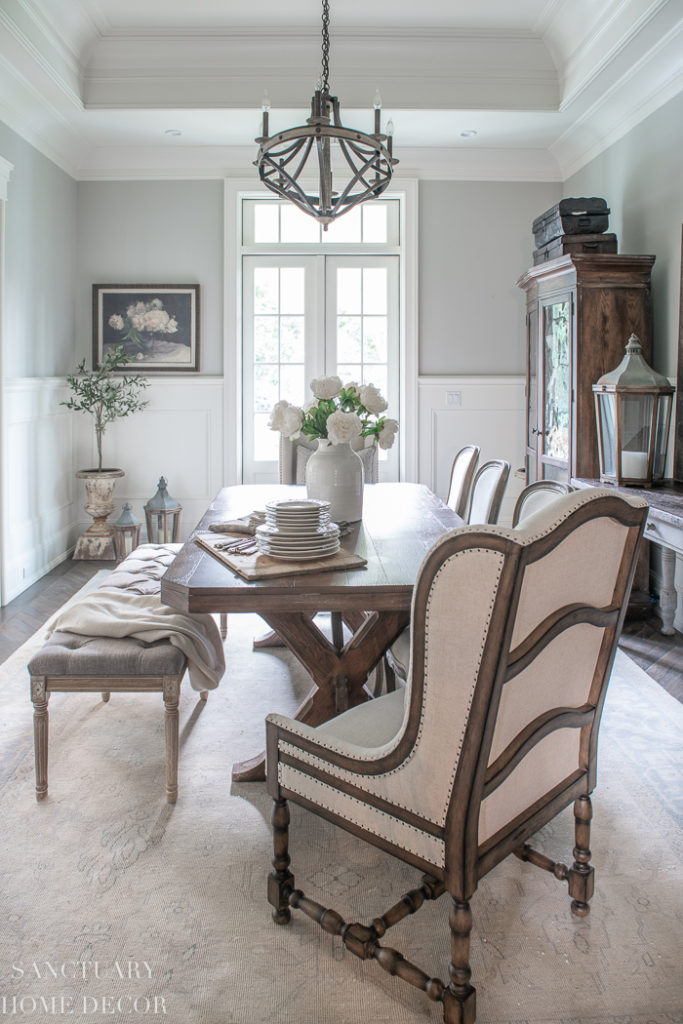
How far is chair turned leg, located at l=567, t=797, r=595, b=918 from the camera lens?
1748mm

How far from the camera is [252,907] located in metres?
1.79

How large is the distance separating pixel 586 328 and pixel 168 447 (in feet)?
9.92

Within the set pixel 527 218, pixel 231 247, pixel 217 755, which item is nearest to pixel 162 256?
pixel 231 247

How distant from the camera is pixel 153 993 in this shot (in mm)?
1533

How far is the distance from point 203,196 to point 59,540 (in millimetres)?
2558

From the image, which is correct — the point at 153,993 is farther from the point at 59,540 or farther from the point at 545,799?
the point at 59,540

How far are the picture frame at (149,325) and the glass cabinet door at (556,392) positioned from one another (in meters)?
2.43

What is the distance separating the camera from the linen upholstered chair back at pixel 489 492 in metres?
2.88

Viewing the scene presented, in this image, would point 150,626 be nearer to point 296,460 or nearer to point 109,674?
point 109,674

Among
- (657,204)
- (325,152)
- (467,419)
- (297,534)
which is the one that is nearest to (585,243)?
(657,204)

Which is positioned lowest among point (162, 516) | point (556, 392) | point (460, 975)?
point (460, 975)

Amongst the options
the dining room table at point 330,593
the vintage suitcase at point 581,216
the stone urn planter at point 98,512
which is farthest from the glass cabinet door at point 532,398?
the stone urn planter at point 98,512

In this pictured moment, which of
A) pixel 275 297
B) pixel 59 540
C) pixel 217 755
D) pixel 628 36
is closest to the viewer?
pixel 217 755

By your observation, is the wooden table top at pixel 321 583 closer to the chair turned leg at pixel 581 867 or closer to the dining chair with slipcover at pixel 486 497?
the dining chair with slipcover at pixel 486 497
